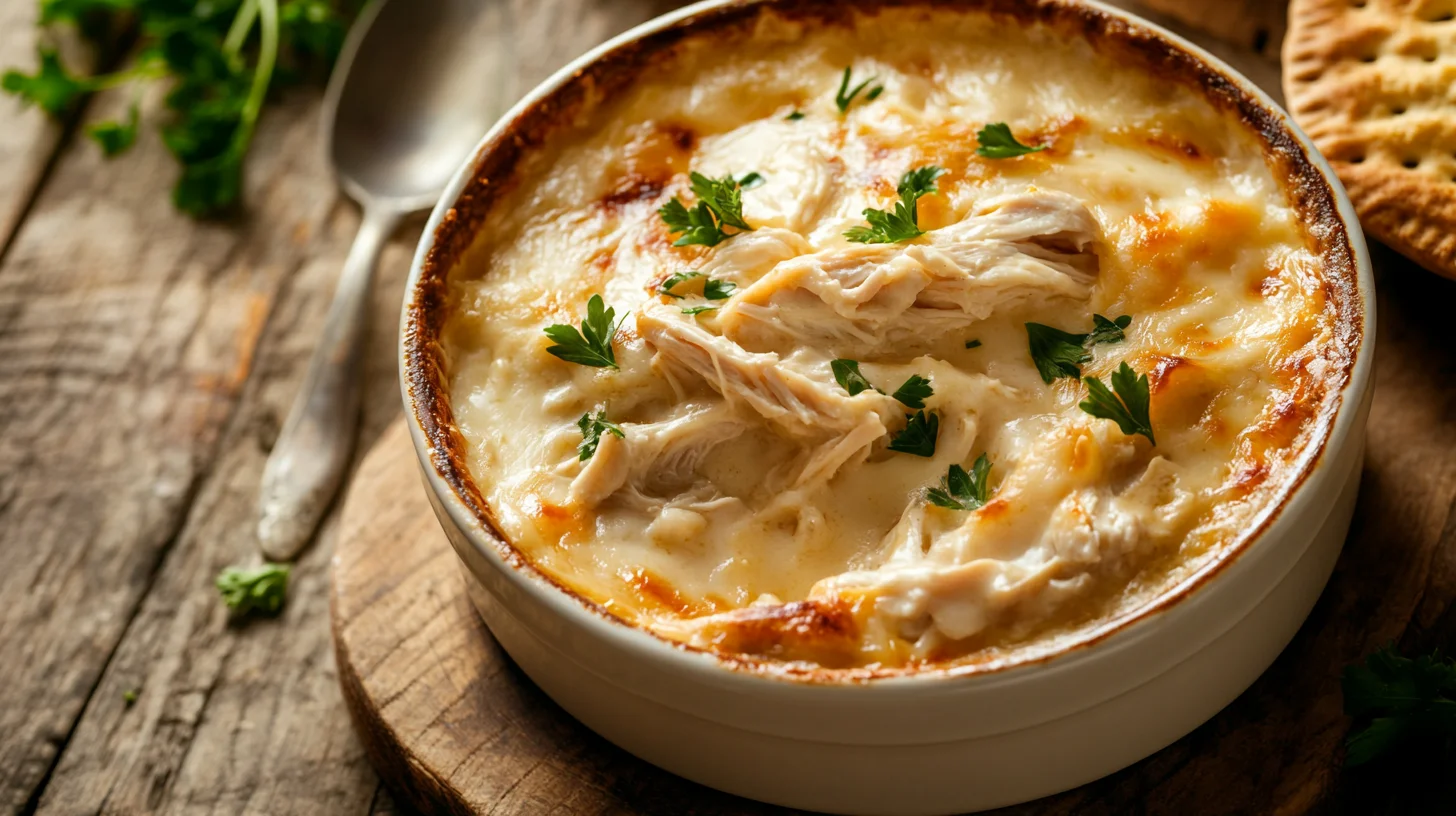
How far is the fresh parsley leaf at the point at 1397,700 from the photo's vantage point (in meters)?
2.39

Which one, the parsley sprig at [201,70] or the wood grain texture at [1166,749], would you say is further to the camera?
the parsley sprig at [201,70]

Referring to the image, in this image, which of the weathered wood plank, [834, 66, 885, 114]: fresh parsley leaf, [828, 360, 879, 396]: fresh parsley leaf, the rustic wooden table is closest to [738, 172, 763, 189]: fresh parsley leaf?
[834, 66, 885, 114]: fresh parsley leaf

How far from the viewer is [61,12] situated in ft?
14.5

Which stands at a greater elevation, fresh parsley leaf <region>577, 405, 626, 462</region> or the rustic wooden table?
fresh parsley leaf <region>577, 405, 626, 462</region>

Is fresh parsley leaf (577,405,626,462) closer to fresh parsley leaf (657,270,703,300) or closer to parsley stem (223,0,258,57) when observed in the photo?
fresh parsley leaf (657,270,703,300)

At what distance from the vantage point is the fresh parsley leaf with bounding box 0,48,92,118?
4141 mm

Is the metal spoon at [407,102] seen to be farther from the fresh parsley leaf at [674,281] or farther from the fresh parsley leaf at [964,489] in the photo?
the fresh parsley leaf at [964,489]

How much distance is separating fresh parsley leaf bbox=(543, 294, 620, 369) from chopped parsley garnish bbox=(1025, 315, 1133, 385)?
76 cm

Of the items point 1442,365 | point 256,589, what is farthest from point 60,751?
point 1442,365

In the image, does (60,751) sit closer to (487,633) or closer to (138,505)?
(138,505)

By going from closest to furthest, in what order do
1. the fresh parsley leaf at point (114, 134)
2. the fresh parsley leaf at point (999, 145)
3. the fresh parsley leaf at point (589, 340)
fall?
the fresh parsley leaf at point (589, 340) → the fresh parsley leaf at point (999, 145) → the fresh parsley leaf at point (114, 134)

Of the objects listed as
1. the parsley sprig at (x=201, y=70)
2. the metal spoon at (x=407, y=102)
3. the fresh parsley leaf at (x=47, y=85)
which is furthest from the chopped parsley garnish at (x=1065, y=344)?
the fresh parsley leaf at (x=47, y=85)

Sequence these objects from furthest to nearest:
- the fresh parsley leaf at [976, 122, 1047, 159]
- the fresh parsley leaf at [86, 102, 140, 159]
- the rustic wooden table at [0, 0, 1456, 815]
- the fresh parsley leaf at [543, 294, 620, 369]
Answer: the fresh parsley leaf at [86, 102, 140, 159] → the fresh parsley leaf at [976, 122, 1047, 159] → the rustic wooden table at [0, 0, 1456, 815] → the fresh parsley leaf at [543, 294, 620, 369]

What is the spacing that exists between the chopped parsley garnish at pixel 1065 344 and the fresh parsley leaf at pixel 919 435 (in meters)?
0.22
